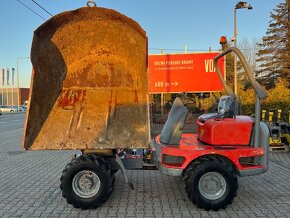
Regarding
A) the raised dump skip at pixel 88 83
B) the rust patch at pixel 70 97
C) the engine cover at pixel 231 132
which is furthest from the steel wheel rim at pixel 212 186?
the rust patch at pixel 70 97

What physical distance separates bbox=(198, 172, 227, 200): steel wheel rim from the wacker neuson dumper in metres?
0.01

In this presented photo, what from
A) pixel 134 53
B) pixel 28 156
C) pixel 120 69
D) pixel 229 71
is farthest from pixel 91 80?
pixel 229 71

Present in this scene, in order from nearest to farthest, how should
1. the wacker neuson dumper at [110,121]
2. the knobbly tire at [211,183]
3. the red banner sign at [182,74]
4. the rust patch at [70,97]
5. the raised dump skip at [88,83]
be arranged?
the knobbly tire at [211,183], the wacker neuson dumper at [110,121], the raised dump skip at [88,83], the rust patch at [70,97], the red banner sign at [182,74]

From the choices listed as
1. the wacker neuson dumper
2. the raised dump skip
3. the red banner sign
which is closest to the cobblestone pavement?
the wacker neuson dumper

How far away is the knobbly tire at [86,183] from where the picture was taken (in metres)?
4.99

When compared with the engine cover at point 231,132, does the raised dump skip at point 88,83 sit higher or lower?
higher

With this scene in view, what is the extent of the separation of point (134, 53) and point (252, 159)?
245 cm

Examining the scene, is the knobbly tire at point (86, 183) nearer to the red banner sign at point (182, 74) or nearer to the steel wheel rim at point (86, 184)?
the steel wheel rim at point (86, 184)

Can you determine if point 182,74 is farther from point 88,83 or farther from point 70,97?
point 70,97

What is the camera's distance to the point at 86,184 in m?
5.06

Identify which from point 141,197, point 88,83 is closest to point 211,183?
point 141,197

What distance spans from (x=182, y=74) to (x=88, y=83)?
11556 millimetres

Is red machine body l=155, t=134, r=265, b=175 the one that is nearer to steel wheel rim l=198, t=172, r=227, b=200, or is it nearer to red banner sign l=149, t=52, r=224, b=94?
steel wheel rim l=198, t=172, r=227, b=200

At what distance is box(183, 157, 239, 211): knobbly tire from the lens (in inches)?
191
